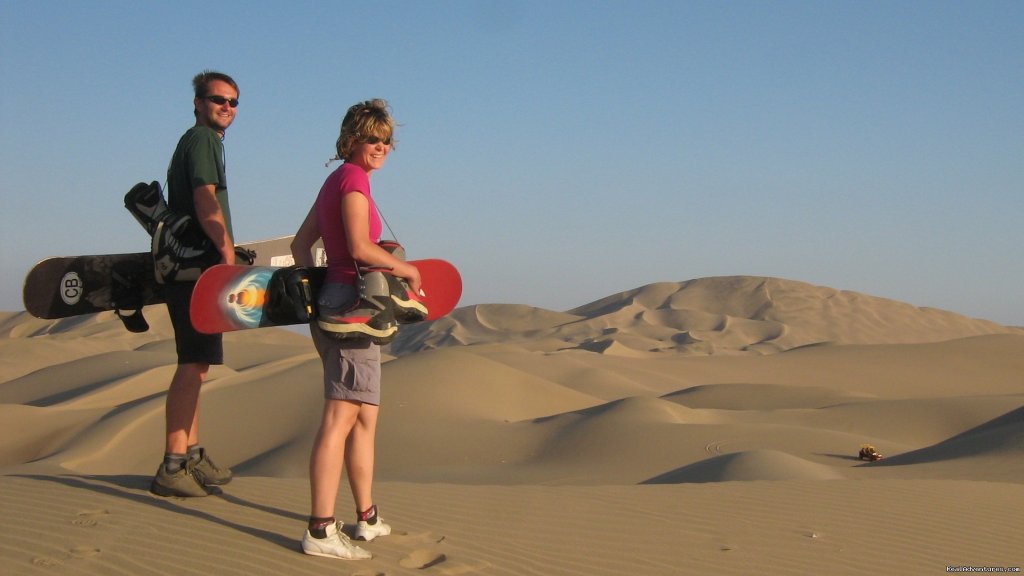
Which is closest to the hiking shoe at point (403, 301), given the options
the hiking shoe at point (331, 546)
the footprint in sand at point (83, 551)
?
the hiking shoe at point (331, 546)

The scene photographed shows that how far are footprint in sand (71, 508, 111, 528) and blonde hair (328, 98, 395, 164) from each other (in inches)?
84.0

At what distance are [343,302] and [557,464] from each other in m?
9.93

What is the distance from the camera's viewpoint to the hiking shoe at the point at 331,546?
4.50 meters

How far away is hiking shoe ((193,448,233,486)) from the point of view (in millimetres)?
5355

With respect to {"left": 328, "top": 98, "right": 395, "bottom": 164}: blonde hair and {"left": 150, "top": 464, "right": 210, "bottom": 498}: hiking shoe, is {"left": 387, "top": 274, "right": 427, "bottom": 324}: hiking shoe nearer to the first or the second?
{"left": 328, "top": 98, "right": 395, "bottom": 164}: blonde hair

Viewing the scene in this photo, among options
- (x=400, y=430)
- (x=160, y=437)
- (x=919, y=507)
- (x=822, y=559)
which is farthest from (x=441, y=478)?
(x=822, y=559)

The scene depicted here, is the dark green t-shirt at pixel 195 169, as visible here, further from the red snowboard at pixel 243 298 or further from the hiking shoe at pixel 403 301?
the hiking shoe at pixel 403 301

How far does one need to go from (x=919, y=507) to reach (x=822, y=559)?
1724mm

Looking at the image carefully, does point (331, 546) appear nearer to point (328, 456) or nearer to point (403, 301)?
point (328, 456)

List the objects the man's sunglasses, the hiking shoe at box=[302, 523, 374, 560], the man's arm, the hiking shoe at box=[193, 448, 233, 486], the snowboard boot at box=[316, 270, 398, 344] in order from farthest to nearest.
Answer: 1. the hiking shoe at box=[193, 448, 233, 486]
2. the man's sunglasses
3. the man's arm
4. the hiking shoe at box=[302, 523, 374, 560]
5. the snowboard boot at box=[316, 270, 398, 344]

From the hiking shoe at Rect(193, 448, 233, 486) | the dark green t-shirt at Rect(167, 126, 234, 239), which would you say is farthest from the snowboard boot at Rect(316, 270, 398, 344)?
the hiking shoe at Rect(193, 448, 233, 486)

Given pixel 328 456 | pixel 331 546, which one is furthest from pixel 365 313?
pixel 331 546

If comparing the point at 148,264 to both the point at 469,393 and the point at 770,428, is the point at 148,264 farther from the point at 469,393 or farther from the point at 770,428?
the point at 469,393

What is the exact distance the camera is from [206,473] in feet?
17.8
